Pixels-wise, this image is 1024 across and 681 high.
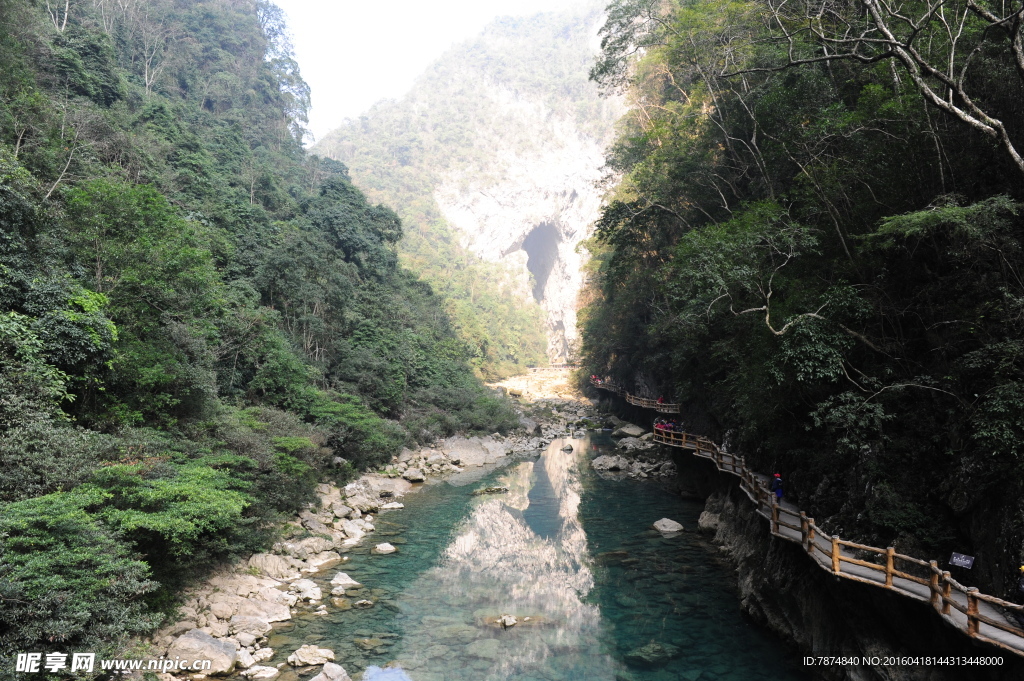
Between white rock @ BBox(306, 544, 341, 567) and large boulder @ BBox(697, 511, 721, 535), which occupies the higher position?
large boulder @ BBox(697, 511, 721, 535)

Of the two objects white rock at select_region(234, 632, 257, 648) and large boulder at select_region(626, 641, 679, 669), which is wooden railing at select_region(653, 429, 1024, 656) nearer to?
large boulder at select_region(626, 641, 679, 669)

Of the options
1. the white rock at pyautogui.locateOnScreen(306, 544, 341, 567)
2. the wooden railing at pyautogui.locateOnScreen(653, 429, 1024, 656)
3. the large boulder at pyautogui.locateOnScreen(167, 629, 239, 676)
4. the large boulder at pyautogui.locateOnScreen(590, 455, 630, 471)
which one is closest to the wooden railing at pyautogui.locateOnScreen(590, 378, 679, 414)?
the large boulder at pyautogui.locateOnScreen(590, 455, 630, 471)

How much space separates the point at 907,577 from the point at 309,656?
884 cm

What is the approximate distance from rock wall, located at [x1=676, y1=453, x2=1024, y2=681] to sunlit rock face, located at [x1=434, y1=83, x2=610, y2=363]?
7353cm

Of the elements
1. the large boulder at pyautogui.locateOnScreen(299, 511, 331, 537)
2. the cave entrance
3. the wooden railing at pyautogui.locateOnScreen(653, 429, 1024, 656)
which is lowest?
the large boulder at pyautogui.locateOnScreen(299, 511, 331, 537)

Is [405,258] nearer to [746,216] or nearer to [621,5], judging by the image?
[621,5]

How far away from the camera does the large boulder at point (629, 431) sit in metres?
31.6

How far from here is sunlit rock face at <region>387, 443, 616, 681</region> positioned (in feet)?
30.3

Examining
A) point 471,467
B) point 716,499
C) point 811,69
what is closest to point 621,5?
point 811,69

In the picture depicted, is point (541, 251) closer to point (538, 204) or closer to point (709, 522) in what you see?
point (538, 204)

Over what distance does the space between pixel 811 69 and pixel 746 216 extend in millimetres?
3745

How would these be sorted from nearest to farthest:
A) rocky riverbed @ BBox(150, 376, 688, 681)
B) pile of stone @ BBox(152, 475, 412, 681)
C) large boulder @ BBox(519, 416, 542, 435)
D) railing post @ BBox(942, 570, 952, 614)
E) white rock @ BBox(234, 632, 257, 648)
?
railing post @ BBox(942, 570, 952, 614) → pile of stone @ BBox(152, 475, 412, 681) → rocky riverbed @ BBox(150, 376, 688, 681) → white rock @ BBox(234, 632, 257, 648) → large boulder @ BBox(519, 416, 542, 435)

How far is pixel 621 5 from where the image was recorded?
62.0 feet

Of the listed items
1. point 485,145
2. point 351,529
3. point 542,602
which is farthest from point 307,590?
point 485,145
